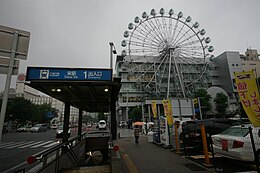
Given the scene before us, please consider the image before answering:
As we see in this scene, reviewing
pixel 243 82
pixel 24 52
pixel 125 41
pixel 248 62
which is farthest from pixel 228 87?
pixel 24 52

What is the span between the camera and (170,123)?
1041 cm

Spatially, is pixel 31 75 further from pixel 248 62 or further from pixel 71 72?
pixel 248 62

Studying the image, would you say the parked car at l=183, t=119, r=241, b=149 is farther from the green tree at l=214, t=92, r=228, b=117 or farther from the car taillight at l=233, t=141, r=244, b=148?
the green tree at l=214, t=92, r=228, b=117

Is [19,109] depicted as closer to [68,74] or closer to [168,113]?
[168,113]

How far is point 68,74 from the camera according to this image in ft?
17.2

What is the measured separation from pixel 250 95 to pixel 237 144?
78.6 inches

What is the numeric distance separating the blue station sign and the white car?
4687mm

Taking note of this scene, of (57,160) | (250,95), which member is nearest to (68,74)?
(57,160)

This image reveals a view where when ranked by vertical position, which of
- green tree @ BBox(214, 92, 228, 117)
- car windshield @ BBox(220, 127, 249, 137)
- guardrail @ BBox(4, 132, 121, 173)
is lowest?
guardrail @ BBox(4, 132, 121, 173)

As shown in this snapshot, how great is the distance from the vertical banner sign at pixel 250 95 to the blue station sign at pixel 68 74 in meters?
3.90

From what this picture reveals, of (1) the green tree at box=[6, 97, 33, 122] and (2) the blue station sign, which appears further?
(1) the green tree at box=[6, 97, 33, 122]

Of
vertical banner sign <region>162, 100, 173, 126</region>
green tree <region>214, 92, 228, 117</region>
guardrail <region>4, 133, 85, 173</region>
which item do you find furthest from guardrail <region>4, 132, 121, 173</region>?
green tree <region>214, 92, 228, 117</region>

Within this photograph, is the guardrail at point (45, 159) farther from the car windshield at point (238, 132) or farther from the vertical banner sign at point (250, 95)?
the car windshield at point (238, 132)

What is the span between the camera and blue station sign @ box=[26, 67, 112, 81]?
16.6 ft
